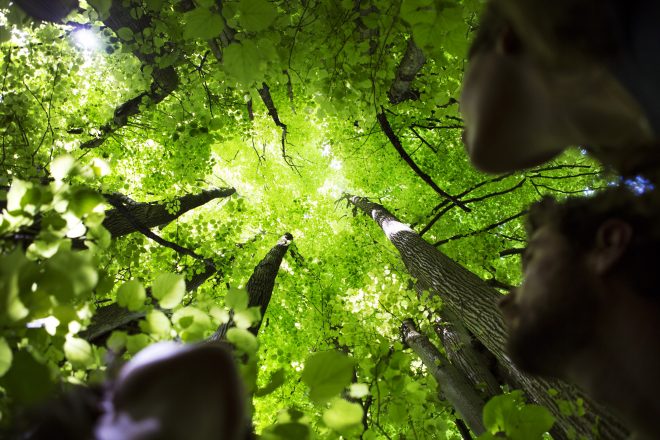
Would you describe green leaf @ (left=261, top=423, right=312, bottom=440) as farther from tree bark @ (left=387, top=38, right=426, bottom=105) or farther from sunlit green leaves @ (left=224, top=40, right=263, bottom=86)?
tree bark @ (left=387, top=38, right=426, bottom=105)

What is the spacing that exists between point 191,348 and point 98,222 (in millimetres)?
951

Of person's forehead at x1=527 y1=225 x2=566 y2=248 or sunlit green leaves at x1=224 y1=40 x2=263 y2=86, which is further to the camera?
sunlit green leaves at x1=224 y1=40 x2=263 y2=86

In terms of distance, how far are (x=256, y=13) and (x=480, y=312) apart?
127 inches

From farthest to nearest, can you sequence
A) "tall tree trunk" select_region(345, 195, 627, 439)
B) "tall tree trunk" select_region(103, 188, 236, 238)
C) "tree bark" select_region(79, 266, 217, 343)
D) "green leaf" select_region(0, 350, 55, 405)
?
"tall tree trunk" select_region(103, 188, 236, 238) < "tree bark" select_region(79, 266, 217, 343) < "tall tree trunk" select_region(345, 195, 627, 439) < "green leaf" select_region(0, 350, 55, 405)

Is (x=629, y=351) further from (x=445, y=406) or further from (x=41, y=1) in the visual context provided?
(x=445, y=406)

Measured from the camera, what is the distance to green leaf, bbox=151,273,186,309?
1.29 meters

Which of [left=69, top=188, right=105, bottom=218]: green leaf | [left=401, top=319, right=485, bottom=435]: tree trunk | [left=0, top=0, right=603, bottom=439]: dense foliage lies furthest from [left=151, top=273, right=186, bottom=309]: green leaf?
[left=401, top=319, right=485, bottom=435]: tree trunk

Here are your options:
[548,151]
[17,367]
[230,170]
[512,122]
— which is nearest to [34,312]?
[17,367]

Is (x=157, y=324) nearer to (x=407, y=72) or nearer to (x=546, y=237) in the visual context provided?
(x=546, y=237)

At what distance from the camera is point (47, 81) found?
18.1 ft

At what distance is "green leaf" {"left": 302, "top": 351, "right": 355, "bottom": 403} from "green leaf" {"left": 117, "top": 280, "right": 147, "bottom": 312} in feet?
1.95

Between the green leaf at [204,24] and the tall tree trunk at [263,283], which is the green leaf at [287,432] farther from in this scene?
the tall tree trunk at [263,283]

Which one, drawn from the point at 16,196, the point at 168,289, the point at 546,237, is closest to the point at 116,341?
the point at 168,289

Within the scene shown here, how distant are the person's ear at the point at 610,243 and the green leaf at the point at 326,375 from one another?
699 millimetres
